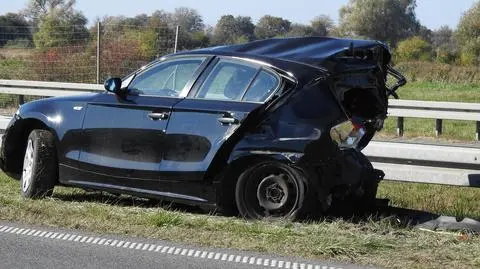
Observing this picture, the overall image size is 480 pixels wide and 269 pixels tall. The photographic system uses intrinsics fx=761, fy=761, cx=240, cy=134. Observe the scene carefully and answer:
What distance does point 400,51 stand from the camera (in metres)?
55.5

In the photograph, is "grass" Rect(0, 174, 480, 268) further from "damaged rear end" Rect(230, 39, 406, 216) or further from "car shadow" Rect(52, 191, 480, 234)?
"damaged rear end" Rect(230, 39, 406, 216)

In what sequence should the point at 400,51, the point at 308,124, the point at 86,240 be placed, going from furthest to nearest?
the point at 400,51, the point at 308,124, the point at 86,240

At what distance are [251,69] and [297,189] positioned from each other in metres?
1.12

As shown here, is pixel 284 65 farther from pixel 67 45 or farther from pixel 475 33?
pixel 475 33

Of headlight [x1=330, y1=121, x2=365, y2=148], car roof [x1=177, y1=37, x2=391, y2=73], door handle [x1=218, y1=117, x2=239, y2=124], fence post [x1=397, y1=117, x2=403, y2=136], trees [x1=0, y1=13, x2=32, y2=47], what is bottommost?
fence post [x1=397, y1=117, x2=403, y2=136]

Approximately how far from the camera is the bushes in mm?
37750

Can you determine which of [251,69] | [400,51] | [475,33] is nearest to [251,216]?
[251,69]

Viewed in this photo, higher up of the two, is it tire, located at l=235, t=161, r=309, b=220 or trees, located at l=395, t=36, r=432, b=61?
trees, located at l=395, t=36, r=432, b=61

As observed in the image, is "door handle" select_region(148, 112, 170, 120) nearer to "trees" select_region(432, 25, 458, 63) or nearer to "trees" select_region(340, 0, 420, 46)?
"trees" select_region(432, 25, 458, 63)

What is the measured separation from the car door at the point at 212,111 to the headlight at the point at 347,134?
2.02 feet

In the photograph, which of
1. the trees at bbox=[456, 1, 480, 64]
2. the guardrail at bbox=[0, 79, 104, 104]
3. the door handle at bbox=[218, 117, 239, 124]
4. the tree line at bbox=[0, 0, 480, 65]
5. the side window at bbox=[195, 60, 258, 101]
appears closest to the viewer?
the door handle at bbox=[218, 117, 239, 124]

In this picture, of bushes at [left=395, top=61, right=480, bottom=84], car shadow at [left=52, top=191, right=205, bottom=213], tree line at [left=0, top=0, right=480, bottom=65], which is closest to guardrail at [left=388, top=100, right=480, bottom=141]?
tree line at [left=0, top=0, right=480, bottom=65]

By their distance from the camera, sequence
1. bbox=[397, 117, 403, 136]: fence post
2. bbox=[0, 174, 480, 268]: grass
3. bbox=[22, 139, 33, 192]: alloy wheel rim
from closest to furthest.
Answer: bbox=[0, 174, 480, 268]: grass < bbox=[22, 139, 33, 192]: alloy wheel rim < bbox=[397, 117, 403, 136]: fence post

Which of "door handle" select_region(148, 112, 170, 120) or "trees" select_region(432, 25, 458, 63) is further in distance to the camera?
"trees" select_region(432, 25, 458, 63)
